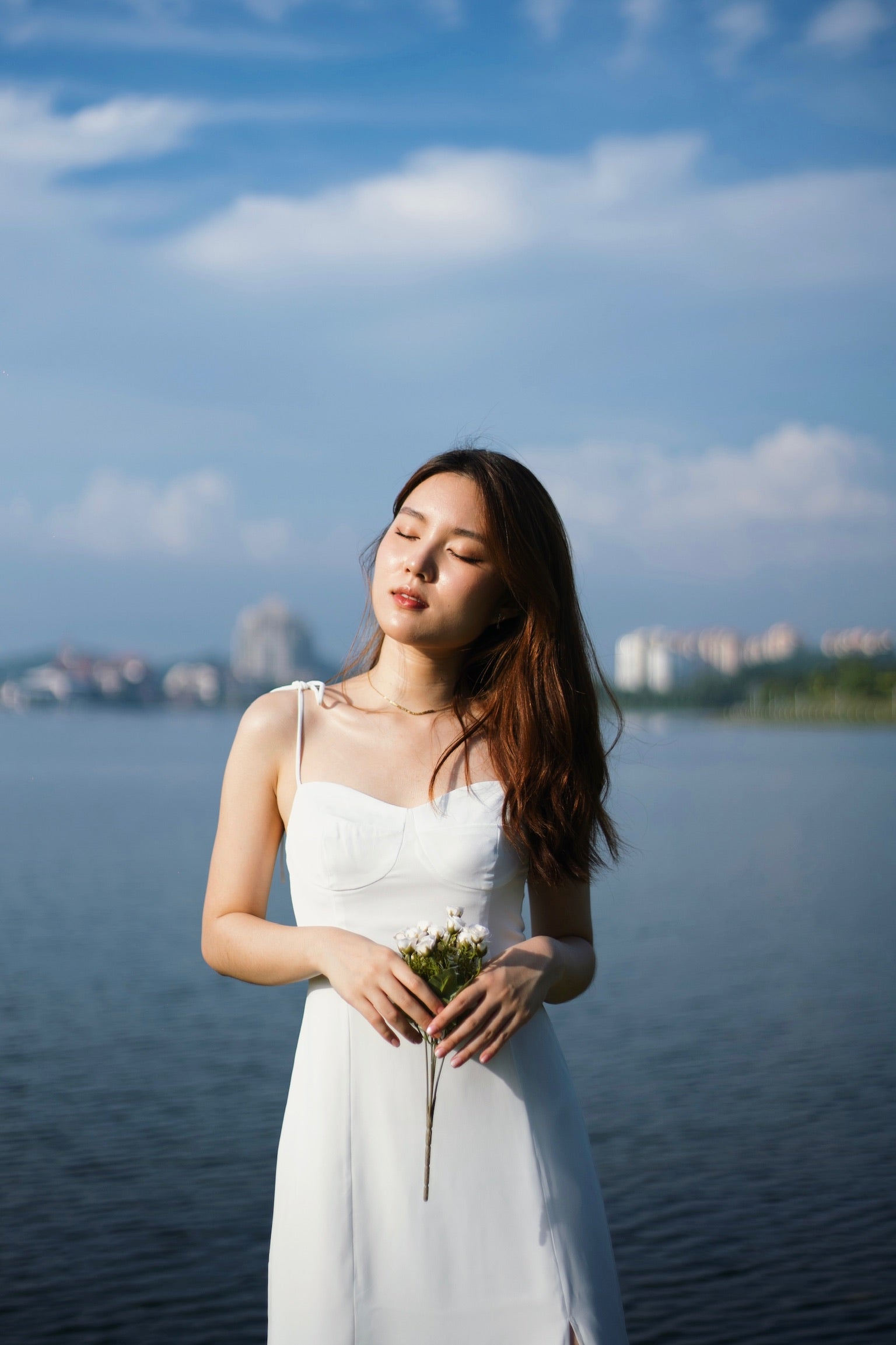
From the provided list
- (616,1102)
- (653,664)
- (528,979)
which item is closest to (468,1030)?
(528,979)

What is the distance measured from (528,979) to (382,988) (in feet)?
0.78

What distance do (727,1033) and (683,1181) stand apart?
3403 mm

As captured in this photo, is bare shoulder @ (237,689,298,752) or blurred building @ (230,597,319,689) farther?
blurred building @ (230,597,319,689)

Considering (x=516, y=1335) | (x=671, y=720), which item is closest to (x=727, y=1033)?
(x=516, y=1335)

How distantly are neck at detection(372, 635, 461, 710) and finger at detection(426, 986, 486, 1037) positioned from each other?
0.58 metres

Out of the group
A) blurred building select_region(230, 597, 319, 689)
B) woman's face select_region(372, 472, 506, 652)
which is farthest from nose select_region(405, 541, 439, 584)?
blurred building select_region(230, 597, 319, 689)

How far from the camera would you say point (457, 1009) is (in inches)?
70.0

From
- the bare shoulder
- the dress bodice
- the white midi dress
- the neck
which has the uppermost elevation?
the neck

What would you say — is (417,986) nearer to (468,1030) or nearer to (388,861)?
(468,1030)

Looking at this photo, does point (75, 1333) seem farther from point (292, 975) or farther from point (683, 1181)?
point (292, 975)

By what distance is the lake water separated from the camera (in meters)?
5.68

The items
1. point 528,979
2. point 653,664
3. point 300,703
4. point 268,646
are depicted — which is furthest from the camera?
point 653,664

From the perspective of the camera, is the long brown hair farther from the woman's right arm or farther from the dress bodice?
the woman's right arm

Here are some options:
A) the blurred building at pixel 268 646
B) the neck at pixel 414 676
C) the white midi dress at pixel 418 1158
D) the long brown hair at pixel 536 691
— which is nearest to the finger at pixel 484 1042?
the white midi dress at pixel 418 1158
